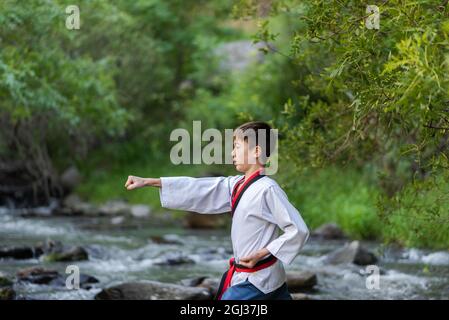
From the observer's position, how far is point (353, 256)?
12.0 meters

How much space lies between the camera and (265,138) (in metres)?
4.50

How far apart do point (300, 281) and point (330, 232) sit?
5.13 m

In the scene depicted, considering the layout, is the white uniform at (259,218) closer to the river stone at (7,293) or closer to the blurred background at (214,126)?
the blurred background at (214,126)

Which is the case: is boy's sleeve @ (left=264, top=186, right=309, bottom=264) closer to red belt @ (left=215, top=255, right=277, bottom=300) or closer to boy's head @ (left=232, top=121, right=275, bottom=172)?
red belt @ (left=215, top=255, right=277, bottom=300)

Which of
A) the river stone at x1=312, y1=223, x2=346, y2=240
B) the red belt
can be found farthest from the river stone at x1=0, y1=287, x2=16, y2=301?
the river stone at x1=312, y1=223, x2=346, y2=240

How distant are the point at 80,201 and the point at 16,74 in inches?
490

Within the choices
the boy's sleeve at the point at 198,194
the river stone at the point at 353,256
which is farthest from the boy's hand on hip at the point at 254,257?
the river stone at the point at 353,256

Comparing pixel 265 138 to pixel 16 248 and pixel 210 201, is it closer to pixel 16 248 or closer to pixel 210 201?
pixel 210 201

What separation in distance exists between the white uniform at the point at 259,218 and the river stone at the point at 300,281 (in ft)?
18.5

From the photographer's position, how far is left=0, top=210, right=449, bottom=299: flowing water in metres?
9.79

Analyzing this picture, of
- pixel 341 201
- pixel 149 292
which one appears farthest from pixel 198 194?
pixel 341 201

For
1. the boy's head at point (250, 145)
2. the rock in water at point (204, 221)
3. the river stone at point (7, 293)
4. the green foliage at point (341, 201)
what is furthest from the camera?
the rock in water at point (204, 221)

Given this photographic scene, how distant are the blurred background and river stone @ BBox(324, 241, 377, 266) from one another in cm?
3

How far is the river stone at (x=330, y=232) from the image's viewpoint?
1505 cm
